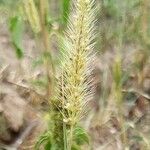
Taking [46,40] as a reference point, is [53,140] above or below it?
below

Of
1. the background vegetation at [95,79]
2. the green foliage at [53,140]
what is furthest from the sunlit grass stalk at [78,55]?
the background vegetation at [95,79]

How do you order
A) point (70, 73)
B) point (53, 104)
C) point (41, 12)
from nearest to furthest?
point (70, 73) → point (53, 104) → point (41, 12)

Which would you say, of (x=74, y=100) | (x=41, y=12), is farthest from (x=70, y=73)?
(x=41, y=12)

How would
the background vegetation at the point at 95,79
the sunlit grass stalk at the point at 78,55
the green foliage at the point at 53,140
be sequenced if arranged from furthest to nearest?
the background vegetation at the point at 95,79
the green foliage at the point at 53,140
the sunlit grass stalk at the point at 78,55

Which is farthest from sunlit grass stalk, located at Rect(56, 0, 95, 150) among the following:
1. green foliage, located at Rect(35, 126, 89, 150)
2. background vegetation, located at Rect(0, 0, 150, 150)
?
background vegetation, located at Rect(0, 0, 150, 150)

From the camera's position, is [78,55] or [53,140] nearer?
[78,55]

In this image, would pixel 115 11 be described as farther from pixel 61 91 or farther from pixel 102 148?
pixel 61 91

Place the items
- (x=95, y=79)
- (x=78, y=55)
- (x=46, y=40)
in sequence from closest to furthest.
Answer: (x=78, y=55) → (x=46, y=40) → (x=95, y=79)

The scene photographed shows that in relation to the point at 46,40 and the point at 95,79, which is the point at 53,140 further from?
the point at 95,79

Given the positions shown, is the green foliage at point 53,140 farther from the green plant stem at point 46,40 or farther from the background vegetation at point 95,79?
the green plant stem at point 46,40

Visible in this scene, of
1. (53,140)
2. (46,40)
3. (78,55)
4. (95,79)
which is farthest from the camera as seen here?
(95,79)

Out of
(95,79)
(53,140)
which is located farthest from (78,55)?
(95,79)
